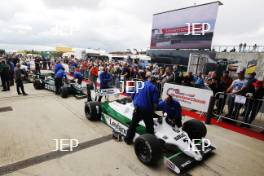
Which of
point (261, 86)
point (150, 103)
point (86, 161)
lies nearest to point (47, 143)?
point (86, 161)

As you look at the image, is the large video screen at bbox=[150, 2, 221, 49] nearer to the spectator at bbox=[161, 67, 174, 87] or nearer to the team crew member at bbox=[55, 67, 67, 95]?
the spectator at bbox=[161, 67, 174, 87]

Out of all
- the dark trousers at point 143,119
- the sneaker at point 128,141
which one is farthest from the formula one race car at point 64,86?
the dark trousers at point 143,119

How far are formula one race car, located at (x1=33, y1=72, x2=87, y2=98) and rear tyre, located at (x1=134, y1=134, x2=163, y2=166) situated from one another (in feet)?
17.2

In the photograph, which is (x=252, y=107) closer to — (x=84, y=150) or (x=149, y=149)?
(x=149, y=149)

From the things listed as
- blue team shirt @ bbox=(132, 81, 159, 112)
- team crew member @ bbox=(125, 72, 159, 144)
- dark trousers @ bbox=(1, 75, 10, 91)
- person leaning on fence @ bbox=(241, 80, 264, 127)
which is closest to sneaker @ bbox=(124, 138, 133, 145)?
team crew member @ bbox=(125, 72, 159, 144)

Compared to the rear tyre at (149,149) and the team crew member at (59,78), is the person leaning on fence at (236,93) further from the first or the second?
the team crew member at (59,78)

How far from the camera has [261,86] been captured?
17.1ft

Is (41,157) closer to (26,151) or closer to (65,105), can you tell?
(26,151)

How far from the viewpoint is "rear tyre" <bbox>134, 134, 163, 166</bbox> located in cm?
300

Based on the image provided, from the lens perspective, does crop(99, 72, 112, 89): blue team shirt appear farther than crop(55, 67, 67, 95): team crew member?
No

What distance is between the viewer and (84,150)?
A: 3648 millimetres

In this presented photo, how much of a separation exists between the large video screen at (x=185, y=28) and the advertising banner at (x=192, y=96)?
8343mm

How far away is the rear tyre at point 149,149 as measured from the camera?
3.00 metres

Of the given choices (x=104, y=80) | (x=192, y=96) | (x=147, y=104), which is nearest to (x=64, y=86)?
(x=104, y=80)
